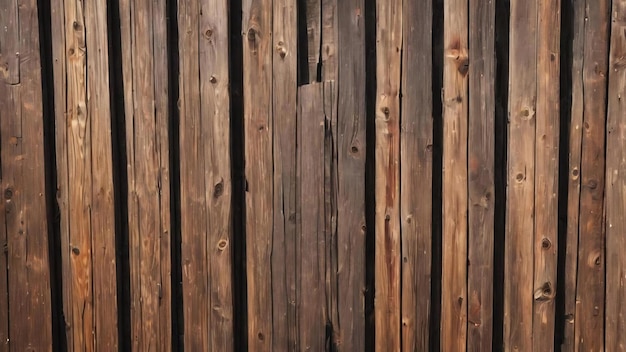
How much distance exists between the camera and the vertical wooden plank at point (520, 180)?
2.29 m

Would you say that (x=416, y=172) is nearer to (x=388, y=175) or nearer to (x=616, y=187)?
(x=388, y=175)

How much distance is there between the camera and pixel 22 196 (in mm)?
2658

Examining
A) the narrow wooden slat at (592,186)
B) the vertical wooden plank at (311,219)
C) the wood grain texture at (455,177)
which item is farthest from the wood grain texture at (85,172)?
the narrow wooden slat at (592,186)

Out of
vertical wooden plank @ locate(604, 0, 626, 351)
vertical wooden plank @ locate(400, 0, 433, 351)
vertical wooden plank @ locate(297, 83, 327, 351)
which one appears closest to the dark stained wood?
vertical wooden plank @ locate(400, 0, 433, 351)

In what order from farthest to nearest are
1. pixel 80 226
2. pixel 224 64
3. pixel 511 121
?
1. pixel 80 226
2. pixel 224 64
3. pixel 511 121

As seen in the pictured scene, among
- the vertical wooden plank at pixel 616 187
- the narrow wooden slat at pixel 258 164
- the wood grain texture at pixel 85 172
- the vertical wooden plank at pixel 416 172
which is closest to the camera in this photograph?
the vertical wooden plank at pixel 616 187

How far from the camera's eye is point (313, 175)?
2457mm

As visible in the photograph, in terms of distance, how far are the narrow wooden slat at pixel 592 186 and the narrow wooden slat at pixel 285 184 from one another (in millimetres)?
1026

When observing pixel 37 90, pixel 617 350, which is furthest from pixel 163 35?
pixel 617 350

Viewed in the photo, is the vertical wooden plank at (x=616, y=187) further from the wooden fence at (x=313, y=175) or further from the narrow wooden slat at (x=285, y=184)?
the narrow wooden slat at (x=285, y=184)

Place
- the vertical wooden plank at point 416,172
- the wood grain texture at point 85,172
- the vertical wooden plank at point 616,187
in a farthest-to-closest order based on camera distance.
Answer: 1. the wood grain texture at point 85,172
2. the vertical wooden plank at point 416,172
3. the vertical wooden plank at point 616,187

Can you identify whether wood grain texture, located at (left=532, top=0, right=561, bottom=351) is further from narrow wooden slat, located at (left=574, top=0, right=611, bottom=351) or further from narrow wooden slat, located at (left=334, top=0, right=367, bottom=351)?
narrow wooden slat, located at (left=334, top=0, right=367, bottom=351)

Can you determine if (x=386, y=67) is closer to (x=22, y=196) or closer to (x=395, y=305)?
(x=395, y=305)

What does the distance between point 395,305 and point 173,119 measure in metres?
1.12
